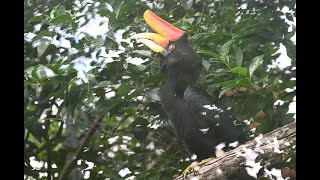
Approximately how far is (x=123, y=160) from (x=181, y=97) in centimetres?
32

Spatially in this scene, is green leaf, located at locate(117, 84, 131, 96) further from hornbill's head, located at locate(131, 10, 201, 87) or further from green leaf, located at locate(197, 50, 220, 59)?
green leaf, located at locate(197, 50, 220, 59)

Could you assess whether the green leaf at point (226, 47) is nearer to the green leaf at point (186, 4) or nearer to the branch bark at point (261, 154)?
the green leaf at point (186, 4)

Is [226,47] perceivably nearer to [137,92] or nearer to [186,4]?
[186,4]

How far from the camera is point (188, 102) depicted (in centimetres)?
214

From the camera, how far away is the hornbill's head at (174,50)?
2.18m

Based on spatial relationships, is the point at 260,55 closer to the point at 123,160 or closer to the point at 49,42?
the point at 123,160

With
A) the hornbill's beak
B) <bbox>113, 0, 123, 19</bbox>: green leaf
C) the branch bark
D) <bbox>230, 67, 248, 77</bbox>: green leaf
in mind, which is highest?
<bbox>113, 0, 123, 19</bbox>: green leaf

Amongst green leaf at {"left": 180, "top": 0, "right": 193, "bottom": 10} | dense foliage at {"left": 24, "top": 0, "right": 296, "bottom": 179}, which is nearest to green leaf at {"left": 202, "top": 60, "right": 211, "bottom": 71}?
dense foliage at {"left": 24, "top": 0, "right": 296, "bottom": 179}

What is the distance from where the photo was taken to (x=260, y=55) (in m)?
2.13

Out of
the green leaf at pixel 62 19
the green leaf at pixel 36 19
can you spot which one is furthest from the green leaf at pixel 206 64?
the green leaf at pixel 36 19

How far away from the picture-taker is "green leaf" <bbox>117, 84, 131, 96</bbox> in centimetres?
223
